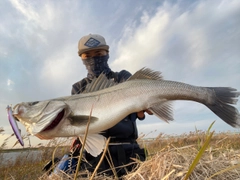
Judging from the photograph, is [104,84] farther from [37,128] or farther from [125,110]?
[37,128]

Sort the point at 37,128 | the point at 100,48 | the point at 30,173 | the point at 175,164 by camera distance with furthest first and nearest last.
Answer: the point at 30,173 → the point at 100,48 → the point at 37,128 → the point at 175,164

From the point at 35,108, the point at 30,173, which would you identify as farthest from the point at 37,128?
the point at 30,173

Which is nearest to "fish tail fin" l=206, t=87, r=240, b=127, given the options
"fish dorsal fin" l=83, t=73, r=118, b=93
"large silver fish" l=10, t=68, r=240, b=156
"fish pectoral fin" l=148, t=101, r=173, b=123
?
"large silver fish" l=10, t=68, r=240, b=156

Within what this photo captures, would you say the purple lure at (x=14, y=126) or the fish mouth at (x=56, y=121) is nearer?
the purple lure at (x=14, y=126)

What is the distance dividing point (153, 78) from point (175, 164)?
1156 mm

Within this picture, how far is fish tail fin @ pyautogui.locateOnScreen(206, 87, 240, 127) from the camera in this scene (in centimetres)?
287

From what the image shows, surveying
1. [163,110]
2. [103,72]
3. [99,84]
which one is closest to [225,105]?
[163,110]

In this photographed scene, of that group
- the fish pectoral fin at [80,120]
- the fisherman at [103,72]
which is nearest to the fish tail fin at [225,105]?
the fisherman at [103,72]

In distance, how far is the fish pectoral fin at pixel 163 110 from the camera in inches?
112

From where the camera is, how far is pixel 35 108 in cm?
287

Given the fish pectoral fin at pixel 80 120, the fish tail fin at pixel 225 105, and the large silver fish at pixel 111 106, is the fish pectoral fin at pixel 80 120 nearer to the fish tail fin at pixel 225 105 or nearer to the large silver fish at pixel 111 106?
the large silver fish at pixel 111 106

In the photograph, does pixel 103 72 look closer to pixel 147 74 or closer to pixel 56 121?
pixel 147 74

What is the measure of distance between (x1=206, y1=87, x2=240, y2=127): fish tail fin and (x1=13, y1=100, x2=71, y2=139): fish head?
6.15 ft

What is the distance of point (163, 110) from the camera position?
2869 mm
